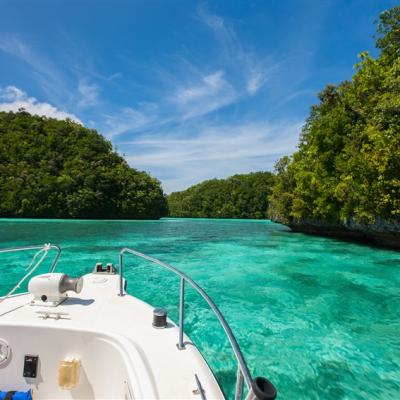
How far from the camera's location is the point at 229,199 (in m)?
84.2

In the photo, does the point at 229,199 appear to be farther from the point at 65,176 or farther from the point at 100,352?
the point at 100,352

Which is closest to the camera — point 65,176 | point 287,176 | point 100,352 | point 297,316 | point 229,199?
point 100,352

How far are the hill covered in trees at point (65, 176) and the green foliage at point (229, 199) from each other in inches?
1053

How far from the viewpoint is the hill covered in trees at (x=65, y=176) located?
150 ft

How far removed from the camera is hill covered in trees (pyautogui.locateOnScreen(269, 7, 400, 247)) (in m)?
11.7

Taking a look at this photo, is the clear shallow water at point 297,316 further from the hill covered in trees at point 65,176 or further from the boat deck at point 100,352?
the hill covered in trees at point 65,176

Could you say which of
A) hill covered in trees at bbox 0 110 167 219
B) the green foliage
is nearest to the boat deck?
hill covered in trees at bbox 0 110 167 219

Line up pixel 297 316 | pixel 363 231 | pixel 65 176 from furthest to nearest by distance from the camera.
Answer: pixel 65 176, pixel 363 231, pixel 297 316

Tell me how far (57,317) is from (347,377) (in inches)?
128

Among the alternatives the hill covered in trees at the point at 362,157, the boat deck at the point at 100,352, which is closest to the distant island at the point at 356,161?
the hill covered in trees at the point at 362,157

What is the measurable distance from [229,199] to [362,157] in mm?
70786

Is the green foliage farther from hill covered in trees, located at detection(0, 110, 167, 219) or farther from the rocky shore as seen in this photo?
the rocky shore

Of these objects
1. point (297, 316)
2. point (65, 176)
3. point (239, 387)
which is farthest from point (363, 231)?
point (65, 176)

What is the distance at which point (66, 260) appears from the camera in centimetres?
966
